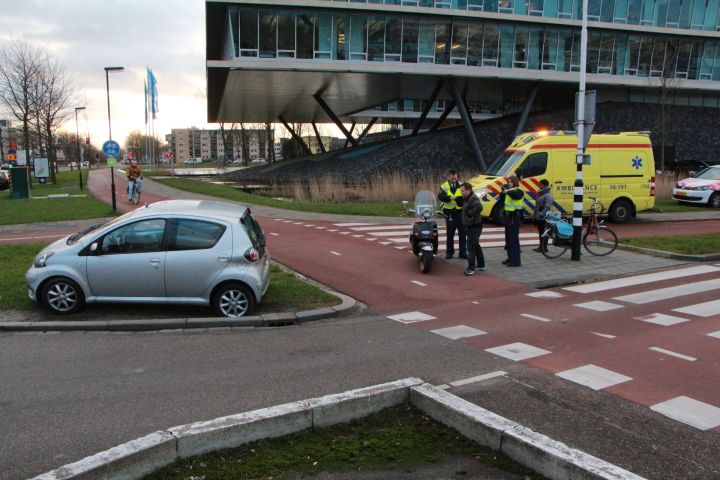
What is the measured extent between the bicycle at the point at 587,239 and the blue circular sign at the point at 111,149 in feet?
49.5

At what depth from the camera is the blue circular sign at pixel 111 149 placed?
20062mm

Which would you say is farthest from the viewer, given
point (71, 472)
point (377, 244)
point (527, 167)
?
point (527, 167)

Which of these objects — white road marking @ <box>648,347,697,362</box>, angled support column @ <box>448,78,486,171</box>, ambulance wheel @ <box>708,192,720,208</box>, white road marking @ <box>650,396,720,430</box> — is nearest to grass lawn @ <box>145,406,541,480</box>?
white road marking @ <box>650,396,720,430</box>

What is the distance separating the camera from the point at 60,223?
17.5 m

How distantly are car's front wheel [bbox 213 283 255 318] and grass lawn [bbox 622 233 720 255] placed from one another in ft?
31.5

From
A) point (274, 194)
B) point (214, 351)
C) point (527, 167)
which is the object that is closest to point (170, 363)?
point (214, 351)

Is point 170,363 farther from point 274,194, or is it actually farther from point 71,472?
point 274,194

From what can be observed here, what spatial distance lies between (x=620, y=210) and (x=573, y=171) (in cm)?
233

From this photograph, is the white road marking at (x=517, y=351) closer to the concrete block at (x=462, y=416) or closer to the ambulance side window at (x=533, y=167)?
the concrete block at (x=462, y=416)

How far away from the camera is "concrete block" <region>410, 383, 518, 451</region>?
372 cm

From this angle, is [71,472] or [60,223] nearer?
[71,472]

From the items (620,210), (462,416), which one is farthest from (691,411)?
(620,210)

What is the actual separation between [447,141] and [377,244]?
29217 millimetres

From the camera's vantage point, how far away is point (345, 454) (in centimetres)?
361
